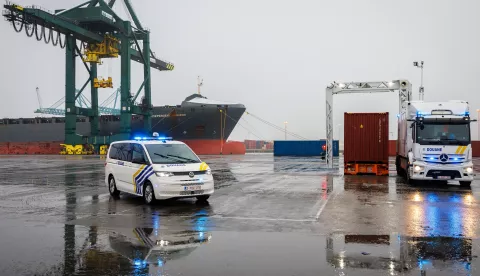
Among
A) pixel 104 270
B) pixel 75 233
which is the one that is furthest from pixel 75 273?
pixel 75 233

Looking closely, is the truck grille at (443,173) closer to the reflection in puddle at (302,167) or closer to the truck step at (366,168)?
the truck step at (366,168)

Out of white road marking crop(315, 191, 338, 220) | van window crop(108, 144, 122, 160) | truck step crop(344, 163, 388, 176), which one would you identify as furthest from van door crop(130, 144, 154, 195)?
truck step crop(344, 163, 388, 176)

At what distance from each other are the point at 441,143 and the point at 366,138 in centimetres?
574

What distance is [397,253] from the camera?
6.26 m

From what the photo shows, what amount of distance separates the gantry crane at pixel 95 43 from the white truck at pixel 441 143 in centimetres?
4024

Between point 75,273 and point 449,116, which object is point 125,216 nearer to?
point 75,273

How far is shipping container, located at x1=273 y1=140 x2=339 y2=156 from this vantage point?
53.2 meters

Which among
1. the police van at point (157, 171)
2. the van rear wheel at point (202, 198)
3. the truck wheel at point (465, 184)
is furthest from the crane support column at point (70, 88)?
the truck wheel at point (465, 184)

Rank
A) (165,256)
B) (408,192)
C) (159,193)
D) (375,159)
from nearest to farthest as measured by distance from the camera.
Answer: (165,256)
(159,193)
(408,192)
(375,159)

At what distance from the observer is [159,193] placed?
10.9m

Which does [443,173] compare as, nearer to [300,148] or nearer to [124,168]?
[124,168]

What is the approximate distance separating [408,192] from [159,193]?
8561mm

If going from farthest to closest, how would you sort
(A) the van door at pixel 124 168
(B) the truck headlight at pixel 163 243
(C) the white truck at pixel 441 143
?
(C) the white truck at pixel 441 143 < (A) the van door at pixel 124 168 < (B) the truck headlight at pixel 163 243

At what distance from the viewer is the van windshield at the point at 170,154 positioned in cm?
1167
